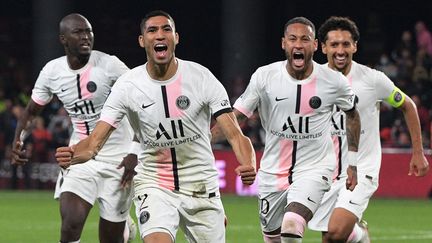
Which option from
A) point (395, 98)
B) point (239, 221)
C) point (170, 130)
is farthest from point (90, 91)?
point (239, 221)

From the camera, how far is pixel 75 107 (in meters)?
10.4

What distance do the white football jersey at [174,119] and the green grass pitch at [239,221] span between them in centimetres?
561

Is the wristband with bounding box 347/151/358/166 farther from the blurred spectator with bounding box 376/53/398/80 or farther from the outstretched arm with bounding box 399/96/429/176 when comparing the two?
the blurred spectator with bounding box 376/53/398/80

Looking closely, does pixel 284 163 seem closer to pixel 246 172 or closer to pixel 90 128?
pixel 90 128

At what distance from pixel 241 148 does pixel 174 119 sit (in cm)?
62

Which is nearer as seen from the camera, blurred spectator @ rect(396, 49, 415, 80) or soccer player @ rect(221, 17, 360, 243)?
soccer player @ rect(221, 17, 360, 243)

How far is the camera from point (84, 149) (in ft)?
25.8

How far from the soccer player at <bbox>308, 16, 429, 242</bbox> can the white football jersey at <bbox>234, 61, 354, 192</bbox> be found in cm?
79

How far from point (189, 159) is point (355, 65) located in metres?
2.71

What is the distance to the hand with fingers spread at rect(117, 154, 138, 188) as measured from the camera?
30.6 feet

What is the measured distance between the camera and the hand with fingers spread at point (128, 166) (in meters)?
9.33

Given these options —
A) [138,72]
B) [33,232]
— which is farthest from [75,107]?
[33,232]

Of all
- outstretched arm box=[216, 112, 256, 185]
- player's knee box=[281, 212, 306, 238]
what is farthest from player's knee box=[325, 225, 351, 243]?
outstretched arm box=[216, 112, 256, 185]

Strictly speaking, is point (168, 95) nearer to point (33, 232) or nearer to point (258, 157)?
point (33, 232)
